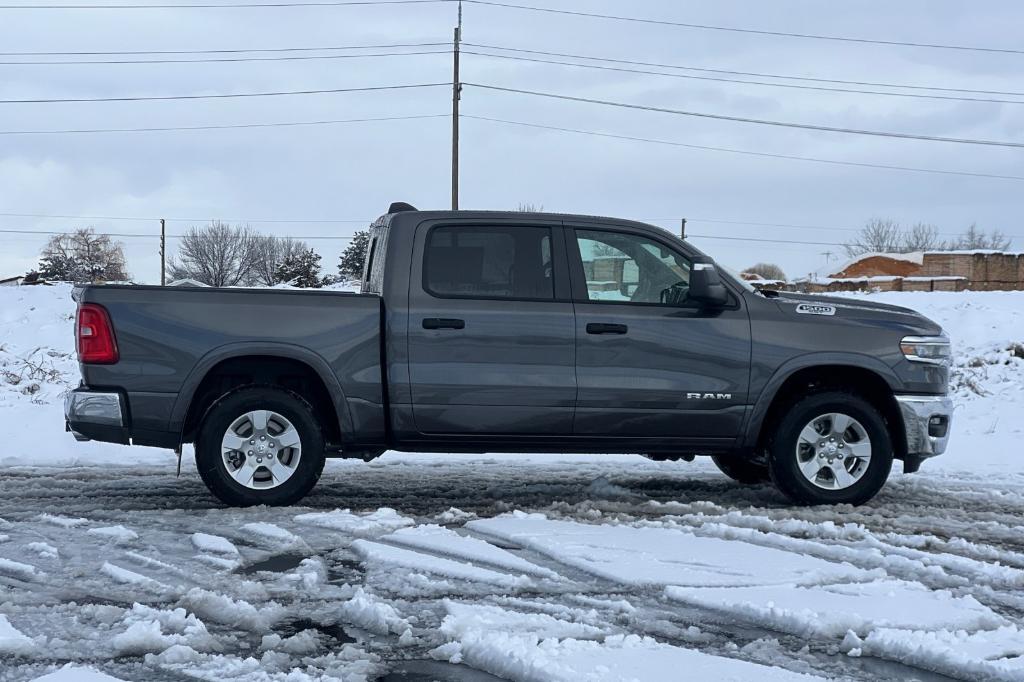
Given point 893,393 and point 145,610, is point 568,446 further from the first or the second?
point 145,610

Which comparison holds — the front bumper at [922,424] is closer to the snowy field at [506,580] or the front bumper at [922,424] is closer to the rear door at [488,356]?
the snowy field at [506,580]

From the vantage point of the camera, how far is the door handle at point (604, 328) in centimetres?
732

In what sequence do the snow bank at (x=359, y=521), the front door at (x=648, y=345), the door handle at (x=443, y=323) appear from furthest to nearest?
1. the front door at (x=648, y=345)
2. the door handle at (x=443, y=323)
3. the snow bank at (x=359, y=521)

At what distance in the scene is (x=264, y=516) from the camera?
6902 mm

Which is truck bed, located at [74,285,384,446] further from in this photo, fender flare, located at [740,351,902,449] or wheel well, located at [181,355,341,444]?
fender flare, located at [740,351,902,449]

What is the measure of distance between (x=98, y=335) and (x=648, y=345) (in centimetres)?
354

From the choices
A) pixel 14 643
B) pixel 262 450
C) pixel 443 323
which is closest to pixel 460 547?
pixel 443 323

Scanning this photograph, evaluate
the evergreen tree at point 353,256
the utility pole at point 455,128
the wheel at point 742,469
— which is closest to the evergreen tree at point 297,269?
the evergreen tree at point 353,256

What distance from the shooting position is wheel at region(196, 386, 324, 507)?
7.12 m

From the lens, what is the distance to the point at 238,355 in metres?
7.14

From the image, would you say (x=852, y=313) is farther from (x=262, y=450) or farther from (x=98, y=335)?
(x=98, y=335)

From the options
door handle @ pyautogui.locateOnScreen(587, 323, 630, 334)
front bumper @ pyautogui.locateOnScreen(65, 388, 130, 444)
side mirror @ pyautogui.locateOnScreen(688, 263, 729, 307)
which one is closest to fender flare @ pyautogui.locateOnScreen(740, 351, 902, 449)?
side mirror @ pyautogui.locateOnScreen(688, 263, 729, 307)

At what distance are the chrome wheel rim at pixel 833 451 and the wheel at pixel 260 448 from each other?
3274mm

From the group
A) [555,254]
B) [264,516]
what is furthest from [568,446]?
[264,516]
